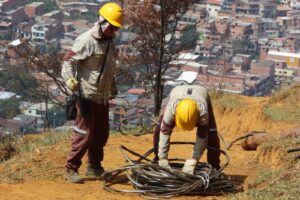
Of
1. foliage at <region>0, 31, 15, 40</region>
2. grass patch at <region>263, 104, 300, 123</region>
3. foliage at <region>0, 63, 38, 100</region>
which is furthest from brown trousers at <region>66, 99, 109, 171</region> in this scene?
foliage at <region>0, 31, 15, 40</region>

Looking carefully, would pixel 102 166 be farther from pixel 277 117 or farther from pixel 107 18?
pixel 277 117

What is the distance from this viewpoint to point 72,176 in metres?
7.85

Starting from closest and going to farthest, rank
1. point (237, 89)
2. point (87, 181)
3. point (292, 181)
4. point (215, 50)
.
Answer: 1. point (292, 181)
2. point (87, 181)
3. point (237, 89)
4. point (215, 50)

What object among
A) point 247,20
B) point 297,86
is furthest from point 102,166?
point 247,20

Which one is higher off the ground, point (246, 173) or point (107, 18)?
point (107, 18)

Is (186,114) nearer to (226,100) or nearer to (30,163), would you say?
(30,163)

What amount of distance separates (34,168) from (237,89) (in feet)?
70.5

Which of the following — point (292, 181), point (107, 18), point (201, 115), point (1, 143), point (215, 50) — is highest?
point (107, 18)

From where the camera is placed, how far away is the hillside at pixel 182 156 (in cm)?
724

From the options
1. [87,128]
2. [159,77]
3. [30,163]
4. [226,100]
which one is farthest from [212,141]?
[159,77]

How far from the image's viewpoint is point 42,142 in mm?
10305

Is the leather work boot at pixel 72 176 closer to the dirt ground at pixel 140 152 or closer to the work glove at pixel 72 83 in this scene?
the dirt ground at pixel 140 152

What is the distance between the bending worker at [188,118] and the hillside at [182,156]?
0.65 metres

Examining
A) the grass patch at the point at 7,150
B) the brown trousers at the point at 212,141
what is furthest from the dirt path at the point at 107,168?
the grass patch at the point at 7,150
